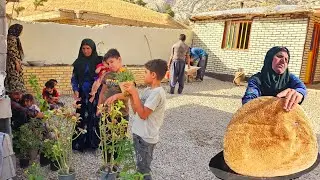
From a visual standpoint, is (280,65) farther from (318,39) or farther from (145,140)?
(318,39)

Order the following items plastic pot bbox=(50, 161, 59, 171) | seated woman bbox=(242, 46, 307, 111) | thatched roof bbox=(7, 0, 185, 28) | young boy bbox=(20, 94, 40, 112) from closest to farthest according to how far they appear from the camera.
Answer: seated woman bbox=(242, 46, 307, 111)
plastic pot bbox=(50, 161, 59, 171)
young boy bbox=(20, 94, 40, 112)
thatched roof bbox=(7, 0, 185, 28)

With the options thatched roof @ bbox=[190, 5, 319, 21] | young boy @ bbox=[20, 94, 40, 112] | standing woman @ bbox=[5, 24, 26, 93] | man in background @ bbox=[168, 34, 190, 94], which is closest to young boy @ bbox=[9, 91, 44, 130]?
young boy @ bbox=[20, 94, 40, 112]

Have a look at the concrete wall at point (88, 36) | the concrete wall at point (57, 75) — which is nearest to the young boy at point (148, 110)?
the concrete wall at point (57, 75)

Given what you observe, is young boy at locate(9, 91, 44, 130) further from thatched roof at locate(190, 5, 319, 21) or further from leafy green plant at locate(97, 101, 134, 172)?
thatched roof at locate(190, 5, 319, 21)

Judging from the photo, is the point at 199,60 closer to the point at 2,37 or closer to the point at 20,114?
the point at 20,114

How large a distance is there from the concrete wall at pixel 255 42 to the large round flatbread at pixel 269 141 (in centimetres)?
922

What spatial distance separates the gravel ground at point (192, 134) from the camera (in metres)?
3.87

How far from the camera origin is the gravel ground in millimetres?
3871

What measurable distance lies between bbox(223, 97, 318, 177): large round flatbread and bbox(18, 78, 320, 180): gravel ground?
1815mm

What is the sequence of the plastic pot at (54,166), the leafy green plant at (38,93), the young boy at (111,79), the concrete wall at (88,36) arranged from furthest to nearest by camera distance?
the concrete wall at (88,36) < the plastic pot at (54,166) < the young boy at (111,79) < the leafy green plant at (38,93)

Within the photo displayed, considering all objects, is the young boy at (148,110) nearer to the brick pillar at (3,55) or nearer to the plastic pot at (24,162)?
the brick pillar at (3,55)

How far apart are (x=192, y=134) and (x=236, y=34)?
7677 mm

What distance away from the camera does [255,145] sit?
6.74 ft

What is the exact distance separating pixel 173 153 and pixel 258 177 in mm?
2627
